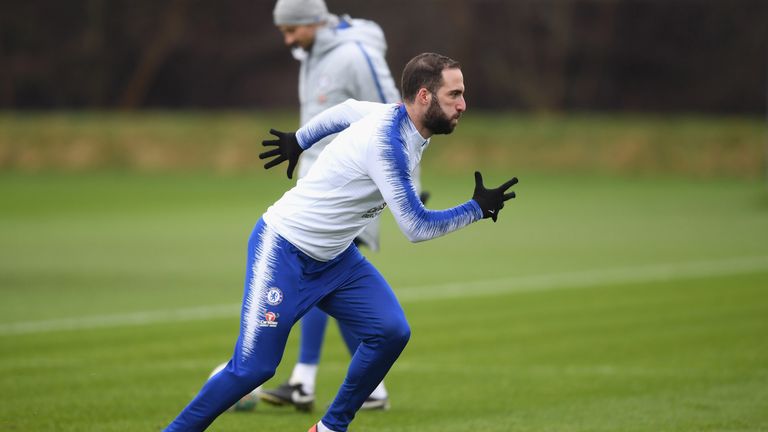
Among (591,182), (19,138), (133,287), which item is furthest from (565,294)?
(19,138)

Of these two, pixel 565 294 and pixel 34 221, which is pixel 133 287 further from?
pixel 34 221

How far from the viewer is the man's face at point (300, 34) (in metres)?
9.52

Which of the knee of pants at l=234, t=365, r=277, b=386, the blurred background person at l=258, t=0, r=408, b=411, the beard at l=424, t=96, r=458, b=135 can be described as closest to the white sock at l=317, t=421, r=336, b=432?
the knee of pants at l=234, t=365, r=277, b=386

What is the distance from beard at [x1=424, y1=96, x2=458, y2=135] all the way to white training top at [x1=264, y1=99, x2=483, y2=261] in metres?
0.10

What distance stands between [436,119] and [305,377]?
288 centimetres

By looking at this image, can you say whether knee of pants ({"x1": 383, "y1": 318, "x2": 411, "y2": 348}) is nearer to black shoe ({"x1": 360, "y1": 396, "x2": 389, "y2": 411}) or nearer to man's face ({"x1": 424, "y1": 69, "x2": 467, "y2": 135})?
man's face ({"x1": 424, "y1": 69, "x2": 467, "y2": 135})

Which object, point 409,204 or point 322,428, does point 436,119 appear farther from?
point 322,428

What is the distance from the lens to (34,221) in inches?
961

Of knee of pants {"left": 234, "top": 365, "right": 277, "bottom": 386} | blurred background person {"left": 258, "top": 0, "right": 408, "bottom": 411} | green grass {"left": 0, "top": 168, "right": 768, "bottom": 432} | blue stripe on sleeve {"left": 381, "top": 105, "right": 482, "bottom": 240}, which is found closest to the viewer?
blue stripe on sleeve {"left": 381, "top": 105, "right": 482, "bottom": 240}

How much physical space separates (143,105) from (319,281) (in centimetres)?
3667

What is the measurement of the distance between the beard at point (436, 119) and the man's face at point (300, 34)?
2971mm

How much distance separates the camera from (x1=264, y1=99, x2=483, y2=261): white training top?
6672mm

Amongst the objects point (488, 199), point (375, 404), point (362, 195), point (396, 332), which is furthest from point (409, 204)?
point (375, 404)

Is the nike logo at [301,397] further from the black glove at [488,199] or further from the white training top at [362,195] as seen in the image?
the black glove at [488,199]
